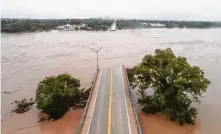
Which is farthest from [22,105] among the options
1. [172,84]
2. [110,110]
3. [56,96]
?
[172,84]

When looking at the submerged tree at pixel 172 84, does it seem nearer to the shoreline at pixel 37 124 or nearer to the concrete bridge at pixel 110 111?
the concrete bridge at pixel 110 111

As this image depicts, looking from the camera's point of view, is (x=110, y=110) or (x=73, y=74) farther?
(x=73, y=74)

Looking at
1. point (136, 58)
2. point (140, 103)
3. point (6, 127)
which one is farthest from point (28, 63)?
point (140, 103)

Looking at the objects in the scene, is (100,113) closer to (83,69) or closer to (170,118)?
(170,118)

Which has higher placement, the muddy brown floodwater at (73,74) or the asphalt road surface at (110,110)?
the asphalt road surface at (110,110)

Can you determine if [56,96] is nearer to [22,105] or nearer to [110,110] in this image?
[22,105]

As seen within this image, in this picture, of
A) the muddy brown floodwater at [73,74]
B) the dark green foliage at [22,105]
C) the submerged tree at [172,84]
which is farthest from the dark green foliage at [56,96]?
the submerged tree at [172,84]

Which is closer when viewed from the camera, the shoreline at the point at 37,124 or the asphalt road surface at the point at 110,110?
the asphalt road surface at the point at 110,110
